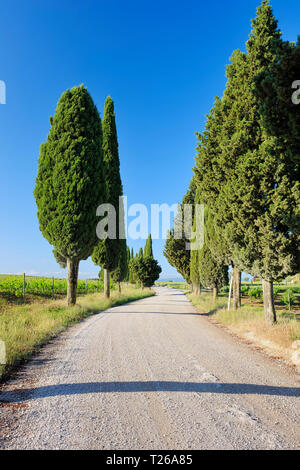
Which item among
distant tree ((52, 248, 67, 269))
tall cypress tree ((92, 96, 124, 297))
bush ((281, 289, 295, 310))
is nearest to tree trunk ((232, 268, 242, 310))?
bush ((281, 289, 295, 310))

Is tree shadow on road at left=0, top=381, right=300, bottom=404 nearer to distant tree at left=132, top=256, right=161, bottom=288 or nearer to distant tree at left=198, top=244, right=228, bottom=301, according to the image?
distant tree at left=198, top=244, right=228, bottom=301

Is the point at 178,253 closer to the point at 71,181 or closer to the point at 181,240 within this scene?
the point at 181,240

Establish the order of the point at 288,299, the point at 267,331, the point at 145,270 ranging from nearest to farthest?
the point at 267,331 < the point at 288,299 < the point at 145,270

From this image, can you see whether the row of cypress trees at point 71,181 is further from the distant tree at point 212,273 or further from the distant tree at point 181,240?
the distant tree at point 181,240

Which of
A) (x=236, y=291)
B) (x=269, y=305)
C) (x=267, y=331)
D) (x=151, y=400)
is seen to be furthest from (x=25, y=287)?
(x=151, y=400)

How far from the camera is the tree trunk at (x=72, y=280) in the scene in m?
14.9

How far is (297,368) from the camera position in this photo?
5.29 m

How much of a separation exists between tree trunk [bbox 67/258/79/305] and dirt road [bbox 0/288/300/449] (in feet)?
28.6

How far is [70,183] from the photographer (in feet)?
49.6

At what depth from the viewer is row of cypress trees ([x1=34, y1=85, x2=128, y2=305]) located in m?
14.9

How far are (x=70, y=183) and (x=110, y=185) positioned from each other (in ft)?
26.6

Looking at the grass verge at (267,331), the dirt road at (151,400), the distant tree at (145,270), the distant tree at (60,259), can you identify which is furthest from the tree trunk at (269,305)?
the distant tree at (145,270)

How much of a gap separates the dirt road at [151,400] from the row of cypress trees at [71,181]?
9.23m
